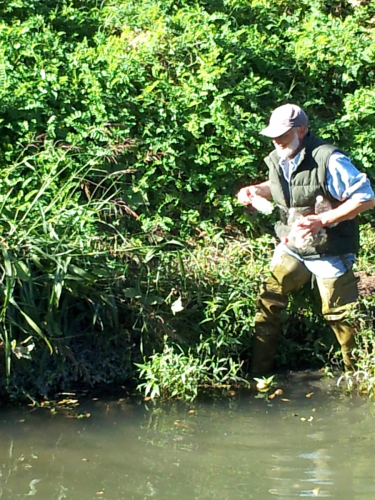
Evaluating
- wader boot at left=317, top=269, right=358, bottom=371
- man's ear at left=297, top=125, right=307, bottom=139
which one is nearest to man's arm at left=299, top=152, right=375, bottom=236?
man's ear at left=297, top=125, right=307, bottom=139

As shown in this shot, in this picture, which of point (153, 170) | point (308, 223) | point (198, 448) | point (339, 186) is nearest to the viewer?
point (198, 448)

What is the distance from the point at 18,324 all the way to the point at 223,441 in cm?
148

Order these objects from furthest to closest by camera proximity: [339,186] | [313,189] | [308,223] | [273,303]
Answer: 1. [273,303]
2. [313,189]
3. [339,186]
4. [308,223]

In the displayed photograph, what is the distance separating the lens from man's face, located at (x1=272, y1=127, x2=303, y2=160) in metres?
5.13

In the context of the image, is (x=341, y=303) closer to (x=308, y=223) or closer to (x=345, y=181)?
(x=308, y=223)

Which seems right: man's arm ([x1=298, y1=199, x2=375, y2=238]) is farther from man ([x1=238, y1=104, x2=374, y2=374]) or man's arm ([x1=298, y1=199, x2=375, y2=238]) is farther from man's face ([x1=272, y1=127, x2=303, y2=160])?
man's face ([x1=272, y1=127, x2=303, y2=160])

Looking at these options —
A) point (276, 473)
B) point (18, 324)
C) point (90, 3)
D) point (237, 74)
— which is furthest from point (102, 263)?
point (90, 3)

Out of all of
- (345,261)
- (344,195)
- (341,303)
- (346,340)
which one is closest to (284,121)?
(344,195)

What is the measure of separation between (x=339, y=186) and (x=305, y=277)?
0.75m

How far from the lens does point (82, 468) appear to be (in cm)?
430

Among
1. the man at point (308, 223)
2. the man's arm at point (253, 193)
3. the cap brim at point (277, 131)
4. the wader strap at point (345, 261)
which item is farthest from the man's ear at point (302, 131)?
the wader strap at point (345, 261)

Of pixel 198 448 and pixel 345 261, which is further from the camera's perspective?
pixel 345 261

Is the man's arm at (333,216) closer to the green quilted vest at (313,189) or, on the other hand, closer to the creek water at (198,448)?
the green quilted vest at (313,189)

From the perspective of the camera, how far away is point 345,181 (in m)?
5.05
